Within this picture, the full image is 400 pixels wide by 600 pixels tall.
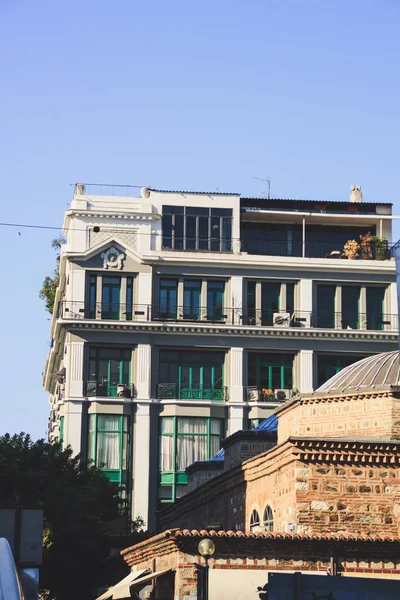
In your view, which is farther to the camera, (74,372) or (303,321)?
(303,321)

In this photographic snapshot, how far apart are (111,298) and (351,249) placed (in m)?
12.1

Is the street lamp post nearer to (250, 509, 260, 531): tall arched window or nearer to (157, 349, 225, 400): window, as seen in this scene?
(250, 509, 260, 531): tall arched window

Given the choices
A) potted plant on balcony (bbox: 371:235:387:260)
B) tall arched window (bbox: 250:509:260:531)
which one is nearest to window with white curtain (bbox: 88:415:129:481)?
potted plant on balcony (bbox: 371:235:387:260)

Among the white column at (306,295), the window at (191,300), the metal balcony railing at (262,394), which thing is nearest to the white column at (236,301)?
the window at (191,300)

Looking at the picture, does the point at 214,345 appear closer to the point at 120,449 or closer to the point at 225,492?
the point at 120,449

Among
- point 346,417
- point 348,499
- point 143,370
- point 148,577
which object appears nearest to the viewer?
point 148,577

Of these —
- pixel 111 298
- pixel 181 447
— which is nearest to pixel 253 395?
pixel 181 447

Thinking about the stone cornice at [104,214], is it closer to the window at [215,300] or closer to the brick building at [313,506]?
the window at [215,300]

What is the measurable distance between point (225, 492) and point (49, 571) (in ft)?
20.2

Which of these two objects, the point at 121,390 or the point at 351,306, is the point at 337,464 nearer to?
the point at 121,390

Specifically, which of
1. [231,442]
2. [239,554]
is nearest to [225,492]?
[231,442]

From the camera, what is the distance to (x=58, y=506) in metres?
34.3

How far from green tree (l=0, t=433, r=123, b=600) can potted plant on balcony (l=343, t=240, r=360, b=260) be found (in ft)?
70.7

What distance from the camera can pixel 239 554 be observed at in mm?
20641
